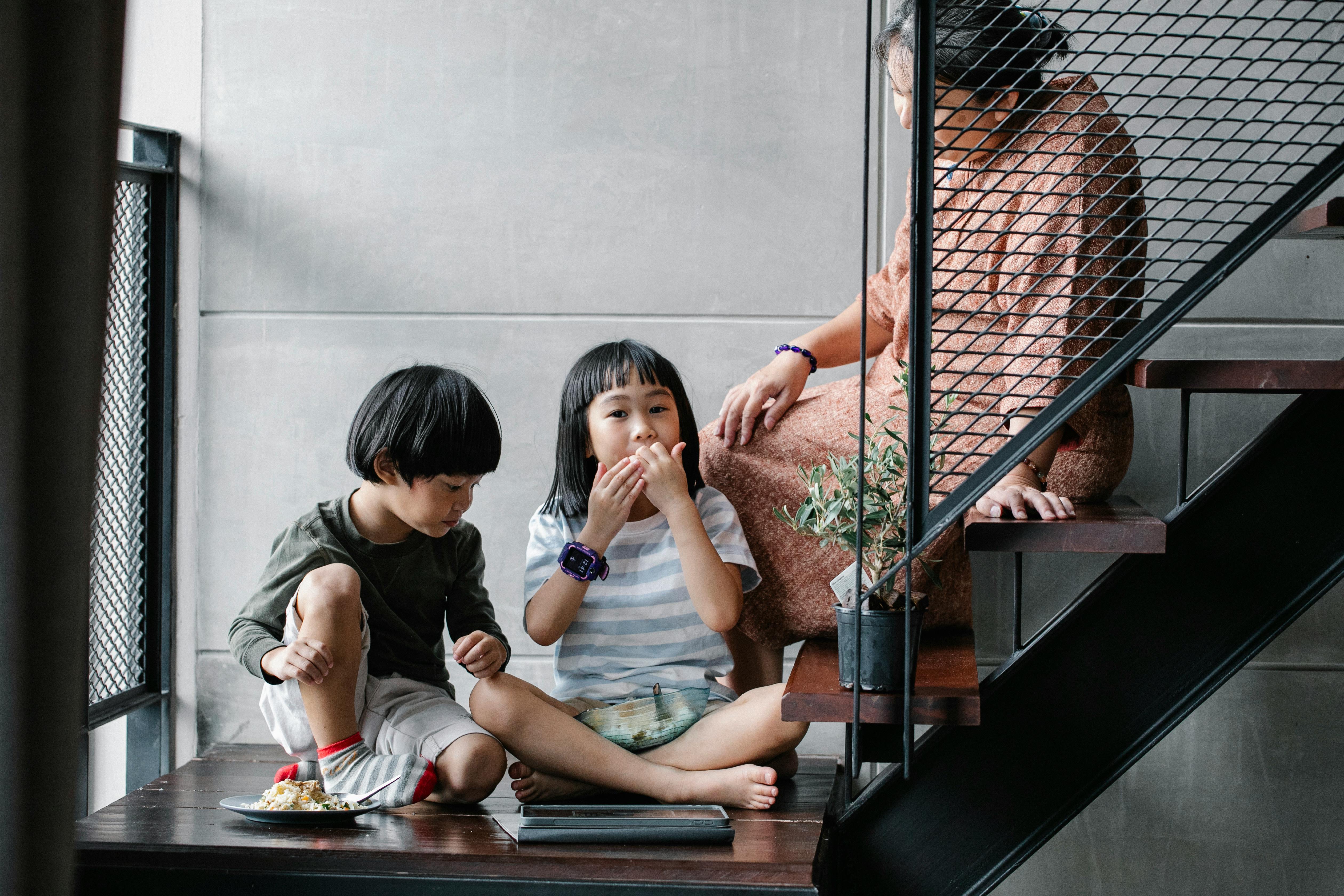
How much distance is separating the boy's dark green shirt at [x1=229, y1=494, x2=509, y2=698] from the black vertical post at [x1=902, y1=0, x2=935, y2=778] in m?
0.83

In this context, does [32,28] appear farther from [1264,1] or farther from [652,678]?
[1264,1]

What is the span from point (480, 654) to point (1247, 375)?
1293 mm

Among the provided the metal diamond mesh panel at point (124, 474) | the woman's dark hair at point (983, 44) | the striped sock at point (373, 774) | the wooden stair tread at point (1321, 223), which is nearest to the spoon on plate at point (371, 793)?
the striped sock at point (373, 774)

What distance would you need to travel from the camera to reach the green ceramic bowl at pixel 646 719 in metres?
1.83

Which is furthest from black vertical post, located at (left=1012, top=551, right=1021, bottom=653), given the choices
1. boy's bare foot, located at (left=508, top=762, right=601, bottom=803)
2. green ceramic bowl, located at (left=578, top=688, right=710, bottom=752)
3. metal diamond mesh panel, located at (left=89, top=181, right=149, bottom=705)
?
metal diamond mesh panel, located at (left=89, top=181, right=149, bottom=705)

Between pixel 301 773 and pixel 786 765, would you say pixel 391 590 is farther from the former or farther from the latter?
pixel 786 765

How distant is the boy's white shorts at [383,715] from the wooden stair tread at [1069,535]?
3.02 feet

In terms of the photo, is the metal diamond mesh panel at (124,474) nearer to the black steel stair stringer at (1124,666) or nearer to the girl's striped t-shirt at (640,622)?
the girl's striped t-shirt at (640,622)

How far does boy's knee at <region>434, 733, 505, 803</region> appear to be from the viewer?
5.67 feet

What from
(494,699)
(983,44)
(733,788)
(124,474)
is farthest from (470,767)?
(983,44)

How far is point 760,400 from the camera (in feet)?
6.59

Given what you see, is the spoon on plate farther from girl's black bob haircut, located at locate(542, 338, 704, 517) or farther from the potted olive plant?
the potted olive plant

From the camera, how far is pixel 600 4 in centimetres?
237

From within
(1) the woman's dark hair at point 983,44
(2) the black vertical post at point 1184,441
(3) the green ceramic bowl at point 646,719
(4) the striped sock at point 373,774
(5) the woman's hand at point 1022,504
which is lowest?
(4) the striped sock at point 373,774
